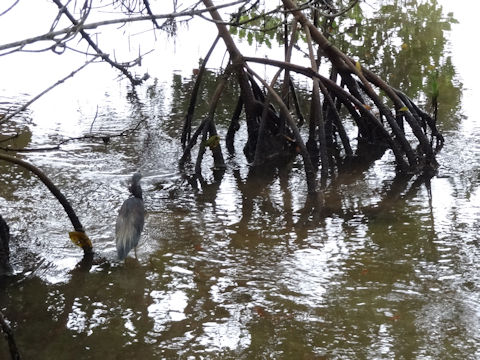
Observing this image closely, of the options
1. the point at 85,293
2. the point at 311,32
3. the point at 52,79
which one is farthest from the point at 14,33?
the point at 85,293

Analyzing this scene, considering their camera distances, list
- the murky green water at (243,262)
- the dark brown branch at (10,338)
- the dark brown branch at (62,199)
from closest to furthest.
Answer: the dark brown branch at (10,338)
the murky green water at (243,262)
the dark brown branch at (62,199)

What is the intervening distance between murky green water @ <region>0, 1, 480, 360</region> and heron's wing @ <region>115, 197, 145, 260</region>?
0.61 ft

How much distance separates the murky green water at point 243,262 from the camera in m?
4.29

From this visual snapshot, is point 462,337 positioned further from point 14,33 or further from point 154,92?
point 14,33

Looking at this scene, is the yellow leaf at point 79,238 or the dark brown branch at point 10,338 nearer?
the dark brown branch at point 10,338

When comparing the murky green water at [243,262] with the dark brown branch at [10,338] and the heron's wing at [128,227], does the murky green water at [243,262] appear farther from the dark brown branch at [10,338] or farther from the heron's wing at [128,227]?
the dark brown branch at [10,338]

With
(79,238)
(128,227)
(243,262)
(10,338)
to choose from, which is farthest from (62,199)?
(10,338)

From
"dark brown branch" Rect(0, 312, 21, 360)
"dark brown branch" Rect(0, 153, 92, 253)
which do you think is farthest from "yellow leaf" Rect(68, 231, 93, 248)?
"dark brown branch" Rect(0, 312, 21, 360)

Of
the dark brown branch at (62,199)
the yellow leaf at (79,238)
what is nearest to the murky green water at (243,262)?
the yellow leaf at (79,238)

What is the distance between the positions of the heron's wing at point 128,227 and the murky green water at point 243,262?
19 cm

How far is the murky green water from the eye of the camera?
4293 mm

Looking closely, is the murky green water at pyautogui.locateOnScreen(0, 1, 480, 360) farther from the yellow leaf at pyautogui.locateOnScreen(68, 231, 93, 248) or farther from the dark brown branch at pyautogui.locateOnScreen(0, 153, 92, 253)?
the dark brown branch at pyautogui.locateOnScreen(0, 153, 92, 253)

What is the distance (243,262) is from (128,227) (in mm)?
898

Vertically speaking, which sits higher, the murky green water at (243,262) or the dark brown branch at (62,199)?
the dark brown branch at (62,199)
